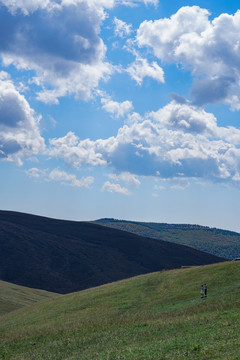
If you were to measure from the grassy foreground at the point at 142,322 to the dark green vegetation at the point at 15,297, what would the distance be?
17.3m

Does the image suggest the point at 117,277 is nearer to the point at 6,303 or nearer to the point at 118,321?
the point at 6,303

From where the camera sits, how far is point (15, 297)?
293 ft

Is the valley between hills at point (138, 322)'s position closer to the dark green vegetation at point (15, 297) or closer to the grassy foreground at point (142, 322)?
the grassy foreground at point (142, 322)

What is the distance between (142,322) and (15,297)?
59.2 meters

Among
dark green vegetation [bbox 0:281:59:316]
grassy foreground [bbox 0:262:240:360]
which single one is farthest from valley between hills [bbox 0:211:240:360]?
dark green vegetation [bbox 0:281:59:316]

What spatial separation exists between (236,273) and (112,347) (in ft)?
96.8

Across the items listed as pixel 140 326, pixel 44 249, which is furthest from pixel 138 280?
pixel 44 249

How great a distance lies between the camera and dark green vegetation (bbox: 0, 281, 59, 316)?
258 ft

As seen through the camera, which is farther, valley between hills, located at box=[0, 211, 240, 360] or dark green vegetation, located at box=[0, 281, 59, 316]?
dark green vegetation, located at box=[0, 281, 59, 316]

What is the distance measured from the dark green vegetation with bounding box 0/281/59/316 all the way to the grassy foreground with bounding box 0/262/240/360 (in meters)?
17.3

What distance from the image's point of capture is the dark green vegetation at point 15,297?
78.6 meters

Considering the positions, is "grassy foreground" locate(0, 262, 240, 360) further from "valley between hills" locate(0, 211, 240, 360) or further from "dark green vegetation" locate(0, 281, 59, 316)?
"dark green vegetation" locate(0, 281, 59, 316)

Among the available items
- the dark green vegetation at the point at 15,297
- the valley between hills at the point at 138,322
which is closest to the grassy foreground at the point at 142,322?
the valley between hills at the point at 138,322

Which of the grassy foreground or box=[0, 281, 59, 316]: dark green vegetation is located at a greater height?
the grassy foreground
